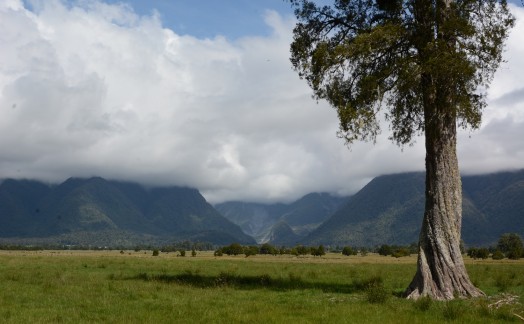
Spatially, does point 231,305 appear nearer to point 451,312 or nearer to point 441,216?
point 451,312

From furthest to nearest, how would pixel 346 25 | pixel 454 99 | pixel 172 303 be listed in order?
1. pixel 346 25
2. pixel 454 99
3. pixel 172 303

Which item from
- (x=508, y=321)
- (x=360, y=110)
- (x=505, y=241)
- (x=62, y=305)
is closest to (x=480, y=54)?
(x=360, y=110)

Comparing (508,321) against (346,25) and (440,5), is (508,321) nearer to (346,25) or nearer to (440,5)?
(440,5)

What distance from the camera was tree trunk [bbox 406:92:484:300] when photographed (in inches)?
765

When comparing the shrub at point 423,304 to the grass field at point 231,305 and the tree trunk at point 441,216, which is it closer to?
the grass field at point 231,305

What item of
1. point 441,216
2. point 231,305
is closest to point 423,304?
point 441,216

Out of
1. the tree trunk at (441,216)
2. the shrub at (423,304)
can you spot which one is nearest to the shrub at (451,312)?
the shrub at (423,304)

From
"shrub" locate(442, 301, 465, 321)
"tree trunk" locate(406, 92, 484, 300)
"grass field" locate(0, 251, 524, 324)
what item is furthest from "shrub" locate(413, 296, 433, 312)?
"tree trunk" locate(406, 92, 484, 300)

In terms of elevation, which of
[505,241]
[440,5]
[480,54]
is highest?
[440,5]

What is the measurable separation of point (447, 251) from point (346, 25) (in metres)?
11.2

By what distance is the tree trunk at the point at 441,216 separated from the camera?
19.4 metres

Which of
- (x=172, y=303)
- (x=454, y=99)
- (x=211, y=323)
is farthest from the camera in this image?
(x=454, y=99)

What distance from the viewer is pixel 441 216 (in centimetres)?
2000

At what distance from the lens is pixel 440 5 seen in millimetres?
19875
